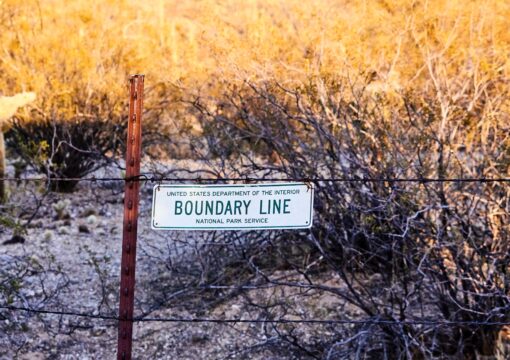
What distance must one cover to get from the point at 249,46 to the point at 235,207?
141 inches

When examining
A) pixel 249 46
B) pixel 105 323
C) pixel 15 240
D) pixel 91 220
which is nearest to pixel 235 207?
pixel 105 323

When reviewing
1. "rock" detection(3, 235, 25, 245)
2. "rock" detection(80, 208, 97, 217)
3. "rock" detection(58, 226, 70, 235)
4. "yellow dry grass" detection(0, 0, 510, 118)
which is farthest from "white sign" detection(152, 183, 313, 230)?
"rock" detection(80, 208, 97, 217)

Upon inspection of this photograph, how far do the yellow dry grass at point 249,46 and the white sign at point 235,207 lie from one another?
2.49 metres

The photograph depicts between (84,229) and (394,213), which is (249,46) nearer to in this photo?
(394,213)

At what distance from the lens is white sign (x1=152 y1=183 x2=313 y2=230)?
4.16 meters

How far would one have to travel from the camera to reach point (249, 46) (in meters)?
7.57

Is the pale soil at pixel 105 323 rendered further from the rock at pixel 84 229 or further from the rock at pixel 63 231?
the rock at pixel 84 229

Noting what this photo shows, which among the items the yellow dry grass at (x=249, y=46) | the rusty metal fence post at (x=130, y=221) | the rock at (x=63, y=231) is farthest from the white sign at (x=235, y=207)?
the rock at (x=63, y=231)

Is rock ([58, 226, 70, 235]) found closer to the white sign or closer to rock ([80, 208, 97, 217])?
rock ([80, 208, 97, 217])

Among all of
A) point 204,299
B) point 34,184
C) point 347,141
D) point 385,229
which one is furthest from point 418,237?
Result: point 34,184

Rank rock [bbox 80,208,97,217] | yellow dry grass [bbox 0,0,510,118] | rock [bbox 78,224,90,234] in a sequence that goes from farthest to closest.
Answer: rock [bbox 80,208,97,217] → rock [bbox 78,224,90,234] → yellow dry grass [bbox 0,0,510,118]

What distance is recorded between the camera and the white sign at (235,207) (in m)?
4.16

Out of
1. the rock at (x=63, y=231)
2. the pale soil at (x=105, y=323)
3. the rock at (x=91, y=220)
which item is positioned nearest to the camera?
the pale soil at (x=105, y=323)

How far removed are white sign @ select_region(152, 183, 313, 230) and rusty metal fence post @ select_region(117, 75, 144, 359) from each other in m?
0.11
